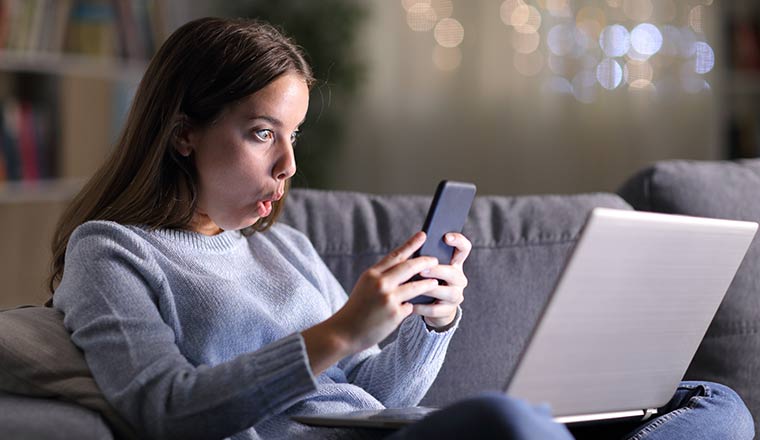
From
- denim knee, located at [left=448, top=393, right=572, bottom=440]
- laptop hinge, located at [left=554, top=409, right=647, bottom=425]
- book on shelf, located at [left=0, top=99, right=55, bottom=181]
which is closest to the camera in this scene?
denim knee, located at [left=448, top=393, right=572, bottom=440]

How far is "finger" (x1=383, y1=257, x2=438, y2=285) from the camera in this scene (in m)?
1.14

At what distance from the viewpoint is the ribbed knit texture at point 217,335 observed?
1.12 metres

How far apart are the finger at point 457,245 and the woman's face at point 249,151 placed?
0.23 metres

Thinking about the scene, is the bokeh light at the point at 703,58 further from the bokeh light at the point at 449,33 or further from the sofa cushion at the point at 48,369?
the sofa cushion at the point at 48,369

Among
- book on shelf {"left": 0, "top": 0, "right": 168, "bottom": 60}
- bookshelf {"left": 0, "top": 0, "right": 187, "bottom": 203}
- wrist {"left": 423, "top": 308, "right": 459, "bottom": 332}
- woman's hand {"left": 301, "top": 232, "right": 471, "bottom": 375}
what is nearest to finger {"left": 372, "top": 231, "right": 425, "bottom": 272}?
woman's hand {"left": 301, "top": 232, "right": 471, "bottom": 375}

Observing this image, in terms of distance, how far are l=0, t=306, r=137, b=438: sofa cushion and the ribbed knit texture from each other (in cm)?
2

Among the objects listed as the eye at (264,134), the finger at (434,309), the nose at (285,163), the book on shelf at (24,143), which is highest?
the eye at (264,134)

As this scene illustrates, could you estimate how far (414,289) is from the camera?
3.85ft

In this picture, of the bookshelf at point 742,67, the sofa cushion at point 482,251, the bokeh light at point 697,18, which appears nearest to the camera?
the sofa cushion at point 482,251

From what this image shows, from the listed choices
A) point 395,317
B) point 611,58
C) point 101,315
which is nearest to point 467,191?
point 395,317

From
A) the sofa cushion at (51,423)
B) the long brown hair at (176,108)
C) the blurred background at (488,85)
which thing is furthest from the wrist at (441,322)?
the blurred background at (488,85)

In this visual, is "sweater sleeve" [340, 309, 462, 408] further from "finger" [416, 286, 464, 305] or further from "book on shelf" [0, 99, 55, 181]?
"book on shelf" [0, 99, 55, 181]

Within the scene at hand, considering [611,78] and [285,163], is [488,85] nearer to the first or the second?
[611,78]

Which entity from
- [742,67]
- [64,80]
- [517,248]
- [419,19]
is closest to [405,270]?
[517,248]
